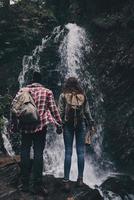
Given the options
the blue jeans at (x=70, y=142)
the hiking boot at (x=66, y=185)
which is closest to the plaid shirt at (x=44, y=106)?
the blue jeans at (x=70, y=142)

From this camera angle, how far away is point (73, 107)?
927 centimetres

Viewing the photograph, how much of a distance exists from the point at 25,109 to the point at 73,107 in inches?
43.7

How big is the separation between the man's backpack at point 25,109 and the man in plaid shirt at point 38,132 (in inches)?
4.6

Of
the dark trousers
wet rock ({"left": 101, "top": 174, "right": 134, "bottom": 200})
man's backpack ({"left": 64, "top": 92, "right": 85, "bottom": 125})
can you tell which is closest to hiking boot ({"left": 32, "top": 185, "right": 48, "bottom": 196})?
the dark trousers

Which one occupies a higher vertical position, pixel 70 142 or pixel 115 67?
pixel 115 67

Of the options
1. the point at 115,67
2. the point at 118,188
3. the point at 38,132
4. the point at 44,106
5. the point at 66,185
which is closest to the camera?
the point at 38,132

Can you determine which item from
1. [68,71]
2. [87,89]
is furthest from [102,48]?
[87,89]

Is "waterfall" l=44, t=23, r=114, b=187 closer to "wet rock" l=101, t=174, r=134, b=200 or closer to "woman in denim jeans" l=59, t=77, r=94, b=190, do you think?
"wet rock" l=101, t=174, r=134, b=200

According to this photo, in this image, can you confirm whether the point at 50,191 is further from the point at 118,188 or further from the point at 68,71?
the point at 68,71

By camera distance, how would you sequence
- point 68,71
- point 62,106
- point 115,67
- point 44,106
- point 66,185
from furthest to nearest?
1. point 68,71
2. point 115,67
3. point 62,106
4. point 66,185
5. point 44,106

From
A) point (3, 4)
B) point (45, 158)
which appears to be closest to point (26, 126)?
point (45, 158)

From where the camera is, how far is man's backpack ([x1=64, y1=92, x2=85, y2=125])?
30.2 ft

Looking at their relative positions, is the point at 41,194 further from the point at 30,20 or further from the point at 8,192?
the point at 30,20

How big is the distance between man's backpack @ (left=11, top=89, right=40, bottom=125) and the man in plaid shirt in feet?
0.39
